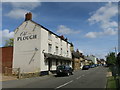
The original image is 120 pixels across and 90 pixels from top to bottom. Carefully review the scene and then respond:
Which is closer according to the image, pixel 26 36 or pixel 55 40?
pixel 26 36

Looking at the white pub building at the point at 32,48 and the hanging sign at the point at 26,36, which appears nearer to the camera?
the white pub building at the point at 32,48

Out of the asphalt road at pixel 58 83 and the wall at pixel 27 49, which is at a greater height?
the wall at pixel 27 49

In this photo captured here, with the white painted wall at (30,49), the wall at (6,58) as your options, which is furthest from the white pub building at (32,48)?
the wall at (6,58)

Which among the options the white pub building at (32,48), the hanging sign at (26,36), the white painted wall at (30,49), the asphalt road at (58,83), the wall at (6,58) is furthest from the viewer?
the wall at (6,58)

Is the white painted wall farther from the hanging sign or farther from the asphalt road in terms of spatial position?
the asphalt road

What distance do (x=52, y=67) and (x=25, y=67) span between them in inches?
233

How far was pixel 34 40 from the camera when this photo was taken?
33.6 meters

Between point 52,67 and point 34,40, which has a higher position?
point 34,40

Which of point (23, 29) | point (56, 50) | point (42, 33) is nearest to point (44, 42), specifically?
point (42, 33)

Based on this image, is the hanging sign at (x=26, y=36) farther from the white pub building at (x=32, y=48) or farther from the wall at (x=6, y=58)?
the wall at (x=6, y=58)

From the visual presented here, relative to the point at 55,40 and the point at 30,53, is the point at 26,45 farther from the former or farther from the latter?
the point at 55,40

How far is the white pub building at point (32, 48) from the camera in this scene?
32625 millimetres

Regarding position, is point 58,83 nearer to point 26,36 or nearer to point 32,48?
point 32,48

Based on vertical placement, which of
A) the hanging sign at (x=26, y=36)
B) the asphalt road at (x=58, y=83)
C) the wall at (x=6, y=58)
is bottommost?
the asphalt road at (x=58, y=83)
